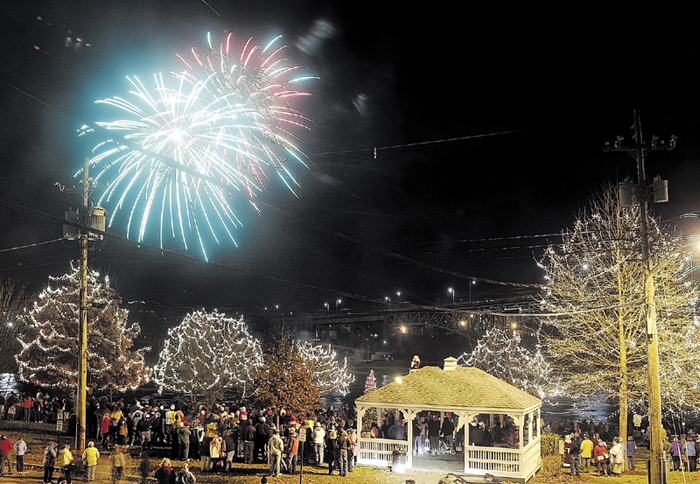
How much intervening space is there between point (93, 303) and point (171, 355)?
11.3 metres

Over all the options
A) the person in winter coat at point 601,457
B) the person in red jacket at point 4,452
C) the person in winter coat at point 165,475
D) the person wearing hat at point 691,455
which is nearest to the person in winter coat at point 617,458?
the person in winter coat at point 601,457

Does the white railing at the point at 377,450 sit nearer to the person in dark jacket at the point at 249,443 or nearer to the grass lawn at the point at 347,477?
the grass lawn at the point at 347,477

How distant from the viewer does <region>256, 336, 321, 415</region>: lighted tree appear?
3002 centimetres

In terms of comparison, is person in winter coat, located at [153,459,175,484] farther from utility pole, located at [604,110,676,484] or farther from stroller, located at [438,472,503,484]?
utility pole, located at [604,110,676,484]

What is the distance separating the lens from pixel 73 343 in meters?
32.5

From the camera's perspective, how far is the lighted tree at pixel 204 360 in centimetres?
4444

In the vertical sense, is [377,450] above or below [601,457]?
above

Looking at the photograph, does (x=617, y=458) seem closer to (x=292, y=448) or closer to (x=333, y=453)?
(x=333, y=453)

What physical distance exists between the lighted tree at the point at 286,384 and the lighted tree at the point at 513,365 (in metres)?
13.8

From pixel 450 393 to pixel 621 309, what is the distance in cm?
871

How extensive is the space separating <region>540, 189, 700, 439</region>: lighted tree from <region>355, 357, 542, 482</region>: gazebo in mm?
3730

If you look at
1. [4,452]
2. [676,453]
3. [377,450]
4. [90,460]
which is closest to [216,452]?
[90,460]

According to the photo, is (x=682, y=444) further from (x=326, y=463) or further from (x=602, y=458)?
(x=326, y=463)

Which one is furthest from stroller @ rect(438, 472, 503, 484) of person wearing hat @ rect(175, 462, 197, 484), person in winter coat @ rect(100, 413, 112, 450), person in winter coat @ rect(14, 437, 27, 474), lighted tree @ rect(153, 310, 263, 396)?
lighted tree @ rect(153, 310, 263, 396)
